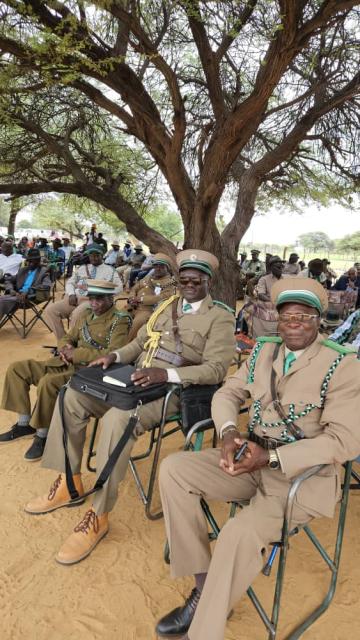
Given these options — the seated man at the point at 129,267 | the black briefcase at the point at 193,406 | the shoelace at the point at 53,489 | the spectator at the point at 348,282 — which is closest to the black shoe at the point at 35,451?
the shoelace at the point at 53,489

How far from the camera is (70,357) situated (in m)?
3.37

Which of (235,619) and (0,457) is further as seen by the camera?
(0,457)

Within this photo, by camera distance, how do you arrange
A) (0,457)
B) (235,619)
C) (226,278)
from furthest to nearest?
(226,278)
(0,457)
(235,619)

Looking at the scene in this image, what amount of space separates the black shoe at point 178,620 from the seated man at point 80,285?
15.4 feet

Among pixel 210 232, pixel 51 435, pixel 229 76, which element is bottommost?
pixel 51 435

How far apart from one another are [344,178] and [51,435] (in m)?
7.24

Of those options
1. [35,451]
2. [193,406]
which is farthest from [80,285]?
[193,406]

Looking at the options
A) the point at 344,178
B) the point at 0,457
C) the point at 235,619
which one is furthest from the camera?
the point at 344,178

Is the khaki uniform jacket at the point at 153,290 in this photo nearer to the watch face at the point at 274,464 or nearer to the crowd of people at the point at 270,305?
the crowd of people at the point at 270,305

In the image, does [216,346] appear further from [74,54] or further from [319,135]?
[319,135]

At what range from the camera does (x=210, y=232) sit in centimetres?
563

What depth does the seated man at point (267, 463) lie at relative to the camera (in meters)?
1.66

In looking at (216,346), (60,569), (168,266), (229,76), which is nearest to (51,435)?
(60,569)

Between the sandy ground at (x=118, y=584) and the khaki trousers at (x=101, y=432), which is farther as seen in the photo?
the khaki trousers at (x=101, y=432)
